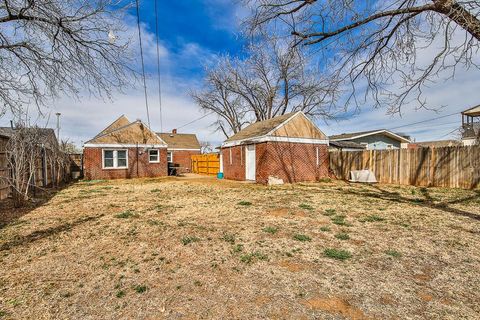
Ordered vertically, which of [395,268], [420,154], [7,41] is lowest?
[395,268]

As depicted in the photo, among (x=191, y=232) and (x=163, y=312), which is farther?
(x=191, y=232)

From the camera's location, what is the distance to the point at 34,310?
2.57 m

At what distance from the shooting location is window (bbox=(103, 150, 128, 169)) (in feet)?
61.6

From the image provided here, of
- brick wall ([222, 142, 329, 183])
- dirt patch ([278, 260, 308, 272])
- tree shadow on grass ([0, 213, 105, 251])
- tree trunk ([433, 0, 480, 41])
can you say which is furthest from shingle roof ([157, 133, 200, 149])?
tree trunk ([433, 0, 480, 41])

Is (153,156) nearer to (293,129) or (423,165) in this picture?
(293,129)

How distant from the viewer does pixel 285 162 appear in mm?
14453

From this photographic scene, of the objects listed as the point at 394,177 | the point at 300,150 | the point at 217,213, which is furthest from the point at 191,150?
the point at 217,213

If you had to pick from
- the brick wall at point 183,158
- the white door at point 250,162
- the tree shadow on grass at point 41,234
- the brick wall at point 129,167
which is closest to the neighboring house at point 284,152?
the white door at point 250,162

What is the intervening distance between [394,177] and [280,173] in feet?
19.6

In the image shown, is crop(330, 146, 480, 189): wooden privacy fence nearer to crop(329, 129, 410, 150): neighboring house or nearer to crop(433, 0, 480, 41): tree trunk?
crop(329, 129, 410, 150): neighboring house

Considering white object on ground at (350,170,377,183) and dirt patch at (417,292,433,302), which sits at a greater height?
white object on ground at (350,170,377,183)

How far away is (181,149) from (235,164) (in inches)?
745

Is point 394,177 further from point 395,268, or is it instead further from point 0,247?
point 0,247

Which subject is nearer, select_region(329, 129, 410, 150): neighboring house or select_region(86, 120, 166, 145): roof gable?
select_region(86, 120, 166, 145): roof gable
